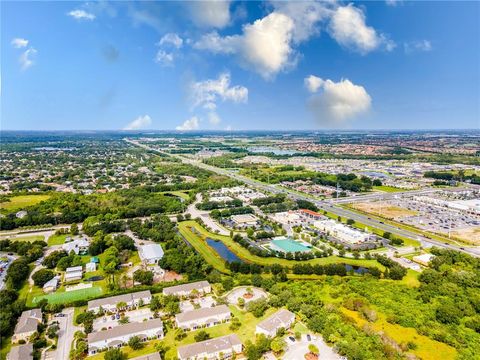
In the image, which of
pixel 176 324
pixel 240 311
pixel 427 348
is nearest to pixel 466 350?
pixel 427 348

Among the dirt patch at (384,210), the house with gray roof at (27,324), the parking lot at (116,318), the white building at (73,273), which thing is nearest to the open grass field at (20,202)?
the white building at (73,273)

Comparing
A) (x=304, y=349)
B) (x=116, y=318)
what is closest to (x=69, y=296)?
(x=116, y=318)

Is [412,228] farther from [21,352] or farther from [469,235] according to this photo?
[21,352]

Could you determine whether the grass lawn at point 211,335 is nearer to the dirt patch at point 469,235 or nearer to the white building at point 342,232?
the white building at point 342,232

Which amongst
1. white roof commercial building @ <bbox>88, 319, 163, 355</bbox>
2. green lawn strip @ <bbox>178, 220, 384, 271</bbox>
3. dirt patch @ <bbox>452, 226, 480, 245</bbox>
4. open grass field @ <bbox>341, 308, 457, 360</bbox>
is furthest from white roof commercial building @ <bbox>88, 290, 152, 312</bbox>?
dirt patch @ <bbox>452, 226, 480, 245</bbox>

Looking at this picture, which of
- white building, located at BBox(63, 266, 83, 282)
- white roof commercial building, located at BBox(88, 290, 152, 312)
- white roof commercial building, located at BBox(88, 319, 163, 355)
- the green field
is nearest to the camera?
white roof commercial building, located at BBox(88, 319, 163, 355)

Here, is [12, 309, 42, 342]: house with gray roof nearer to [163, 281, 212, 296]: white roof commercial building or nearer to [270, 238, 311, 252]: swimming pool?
[163, 281, 212, 296]: white roof commercial building
